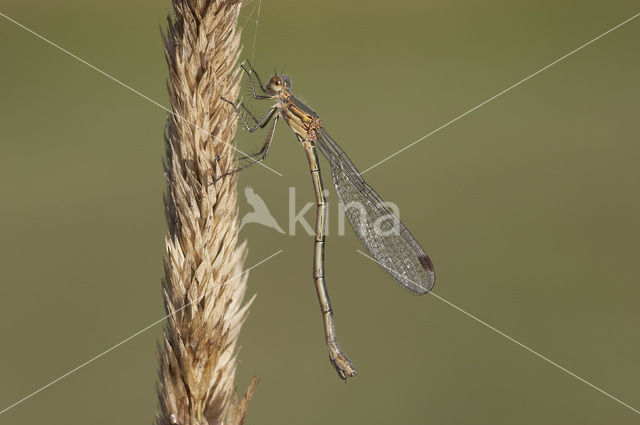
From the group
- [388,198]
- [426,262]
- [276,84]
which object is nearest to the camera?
[276,84]

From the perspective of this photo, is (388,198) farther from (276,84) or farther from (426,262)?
(276,84)

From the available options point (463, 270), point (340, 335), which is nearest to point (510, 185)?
point (463, 270)

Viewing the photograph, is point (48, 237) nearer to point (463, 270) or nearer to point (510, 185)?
point (463, 270)

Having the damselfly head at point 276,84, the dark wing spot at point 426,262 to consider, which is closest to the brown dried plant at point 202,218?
the damselfly head at point 276,84

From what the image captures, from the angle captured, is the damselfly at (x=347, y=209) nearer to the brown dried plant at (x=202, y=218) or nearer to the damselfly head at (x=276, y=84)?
the damselfly head at (x=276, y=84)

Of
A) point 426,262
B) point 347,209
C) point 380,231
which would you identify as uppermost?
point 347,209

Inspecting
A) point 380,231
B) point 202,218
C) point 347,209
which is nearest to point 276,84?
point 347,209
